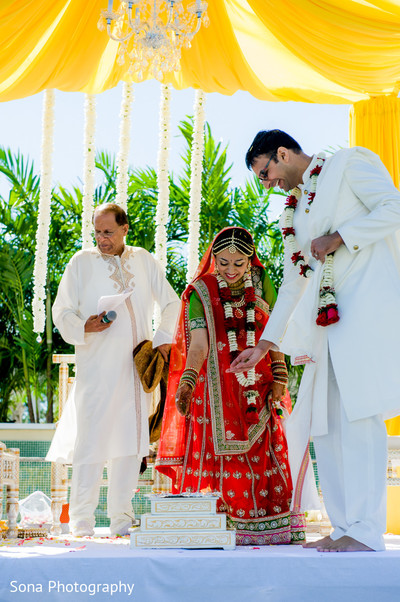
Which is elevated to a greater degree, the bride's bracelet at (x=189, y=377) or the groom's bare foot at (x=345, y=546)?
the bride's bracelet at (x=189, y=377)

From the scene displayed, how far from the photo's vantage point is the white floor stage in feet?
8.37

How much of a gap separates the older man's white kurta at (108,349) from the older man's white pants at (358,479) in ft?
4.64

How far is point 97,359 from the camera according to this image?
4.34 meters

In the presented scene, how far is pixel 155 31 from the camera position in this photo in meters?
4.66

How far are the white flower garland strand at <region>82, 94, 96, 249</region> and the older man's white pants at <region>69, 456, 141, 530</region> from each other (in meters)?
1.99

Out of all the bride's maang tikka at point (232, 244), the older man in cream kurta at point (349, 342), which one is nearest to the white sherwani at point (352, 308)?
the older man in cream kurta at point (349, 342)

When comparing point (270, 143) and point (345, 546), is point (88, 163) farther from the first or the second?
point (345, 546)

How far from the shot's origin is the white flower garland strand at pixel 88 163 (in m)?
5.91

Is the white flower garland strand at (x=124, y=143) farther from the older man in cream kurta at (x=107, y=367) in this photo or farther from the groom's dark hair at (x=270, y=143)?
the groom's dark hair at (x=270, y=143)

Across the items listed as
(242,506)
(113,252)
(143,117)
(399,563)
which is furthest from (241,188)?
(399,563)

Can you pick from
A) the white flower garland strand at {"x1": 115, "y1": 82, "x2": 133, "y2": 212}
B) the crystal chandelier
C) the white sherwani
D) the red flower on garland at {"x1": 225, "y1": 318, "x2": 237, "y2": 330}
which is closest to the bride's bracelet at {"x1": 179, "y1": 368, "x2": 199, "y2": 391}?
the red flower on garland at {"x1": 225, "y1": 318, "x2": 237, "y2": 330}

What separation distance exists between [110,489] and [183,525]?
128 centimetres

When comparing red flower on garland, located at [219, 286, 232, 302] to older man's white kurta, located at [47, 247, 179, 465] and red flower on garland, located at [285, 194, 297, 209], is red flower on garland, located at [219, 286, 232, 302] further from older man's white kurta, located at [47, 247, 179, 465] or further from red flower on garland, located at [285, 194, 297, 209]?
red flower on garland, located at [285, 194, 297, 209]

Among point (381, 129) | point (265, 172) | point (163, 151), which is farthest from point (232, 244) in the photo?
point (163, 151)
